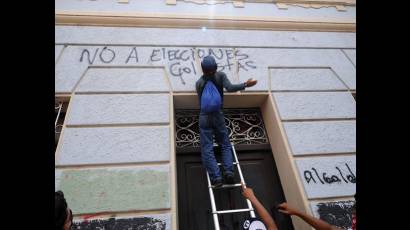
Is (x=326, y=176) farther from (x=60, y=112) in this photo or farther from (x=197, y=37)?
(x=60, y=112)

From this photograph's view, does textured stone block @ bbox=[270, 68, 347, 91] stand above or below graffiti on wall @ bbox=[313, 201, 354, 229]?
above

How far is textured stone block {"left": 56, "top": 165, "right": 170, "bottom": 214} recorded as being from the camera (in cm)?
Result: 334

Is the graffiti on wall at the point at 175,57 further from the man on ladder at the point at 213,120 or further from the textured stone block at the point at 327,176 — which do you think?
the textured stone block at the point at 327,176

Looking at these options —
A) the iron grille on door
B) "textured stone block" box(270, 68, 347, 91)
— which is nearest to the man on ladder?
the iron grille on door

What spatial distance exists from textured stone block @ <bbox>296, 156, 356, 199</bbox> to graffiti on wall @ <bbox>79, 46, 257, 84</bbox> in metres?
1.66

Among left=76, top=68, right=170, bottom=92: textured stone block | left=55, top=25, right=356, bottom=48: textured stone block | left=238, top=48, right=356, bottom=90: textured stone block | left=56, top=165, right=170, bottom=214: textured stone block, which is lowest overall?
left=56, top=165, right=170, bottom=214: textured stone block

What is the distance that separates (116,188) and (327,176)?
2.50 m

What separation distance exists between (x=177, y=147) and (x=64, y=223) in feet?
7.34

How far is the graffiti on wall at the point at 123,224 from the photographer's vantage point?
321 centimetres

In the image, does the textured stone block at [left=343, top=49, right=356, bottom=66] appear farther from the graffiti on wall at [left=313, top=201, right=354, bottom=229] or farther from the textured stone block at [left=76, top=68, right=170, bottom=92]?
the textured stone block at [left=76, top=68, right=170, bottom=92]

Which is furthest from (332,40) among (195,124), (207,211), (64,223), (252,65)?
(64,223)

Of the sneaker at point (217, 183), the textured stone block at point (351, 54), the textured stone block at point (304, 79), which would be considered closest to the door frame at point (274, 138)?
the textured stone block at point (304, 79)

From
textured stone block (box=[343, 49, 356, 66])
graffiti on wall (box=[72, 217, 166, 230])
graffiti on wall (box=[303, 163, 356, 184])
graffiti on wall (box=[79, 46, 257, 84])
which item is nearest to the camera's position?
graffiti on wall (box=[72, 217, 166, 230])

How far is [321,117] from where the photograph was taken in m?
4.32
